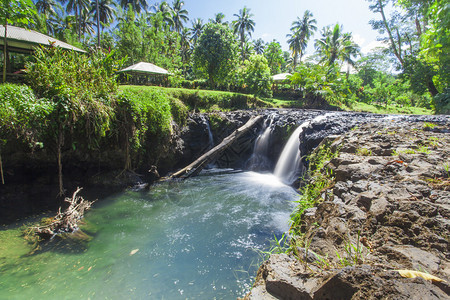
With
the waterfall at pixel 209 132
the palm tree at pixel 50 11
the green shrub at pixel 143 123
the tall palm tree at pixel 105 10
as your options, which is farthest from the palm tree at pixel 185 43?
the green shrub at pixel 143 123

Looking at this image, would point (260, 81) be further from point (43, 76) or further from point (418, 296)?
point (418, 296)

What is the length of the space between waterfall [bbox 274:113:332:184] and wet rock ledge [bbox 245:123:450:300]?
20.3 feet

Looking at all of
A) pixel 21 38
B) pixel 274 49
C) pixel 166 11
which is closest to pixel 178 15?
pixel 166 11

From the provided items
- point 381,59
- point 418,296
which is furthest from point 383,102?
point 418,296

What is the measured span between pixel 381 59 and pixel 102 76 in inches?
1855

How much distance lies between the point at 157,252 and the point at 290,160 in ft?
Answer: 24.3

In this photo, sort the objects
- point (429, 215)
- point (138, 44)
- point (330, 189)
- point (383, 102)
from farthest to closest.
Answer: point (383, 102) → point (138, 44) → point (330, 189) → point (429, 215)

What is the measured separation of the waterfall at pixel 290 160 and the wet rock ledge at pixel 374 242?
6.20 metres

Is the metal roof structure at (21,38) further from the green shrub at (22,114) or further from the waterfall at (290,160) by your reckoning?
the waterfall at (290,160)

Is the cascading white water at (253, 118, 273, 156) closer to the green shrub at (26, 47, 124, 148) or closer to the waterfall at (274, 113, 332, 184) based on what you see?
the waterfall at (274, 113, 332, 184)

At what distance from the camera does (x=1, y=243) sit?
436cm

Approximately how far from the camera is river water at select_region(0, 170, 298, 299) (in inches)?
138

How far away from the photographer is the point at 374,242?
2000mm

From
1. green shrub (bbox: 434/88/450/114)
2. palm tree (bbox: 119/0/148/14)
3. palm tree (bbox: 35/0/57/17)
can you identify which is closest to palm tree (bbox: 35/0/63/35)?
palm tree (bbox: 35/0/57/17)
